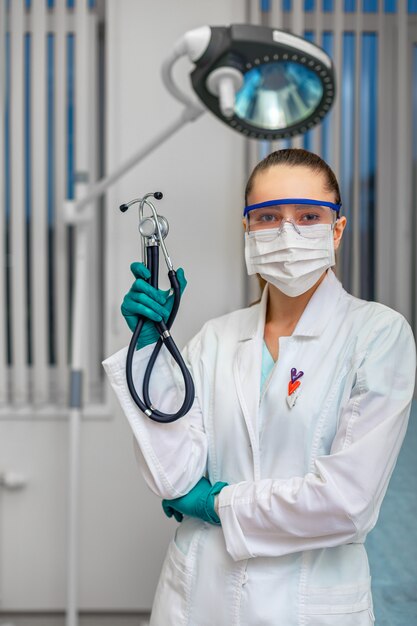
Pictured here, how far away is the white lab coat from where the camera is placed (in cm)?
104

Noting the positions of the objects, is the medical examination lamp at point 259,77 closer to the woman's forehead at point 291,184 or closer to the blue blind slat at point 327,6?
the woman's forehead at point 291,184

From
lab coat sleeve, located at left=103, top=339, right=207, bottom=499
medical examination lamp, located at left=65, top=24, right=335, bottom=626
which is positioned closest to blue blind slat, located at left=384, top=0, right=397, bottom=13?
medical examination lamp, located at left=65, top=24, right=335, bottom=626

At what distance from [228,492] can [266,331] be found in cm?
33

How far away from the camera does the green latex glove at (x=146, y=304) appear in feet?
3.63

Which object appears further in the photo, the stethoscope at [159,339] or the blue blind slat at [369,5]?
the blue blind slat at [369,5]

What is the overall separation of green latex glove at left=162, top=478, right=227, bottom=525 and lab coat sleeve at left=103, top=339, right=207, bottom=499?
0.01 metres

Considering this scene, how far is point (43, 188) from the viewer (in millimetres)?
2152

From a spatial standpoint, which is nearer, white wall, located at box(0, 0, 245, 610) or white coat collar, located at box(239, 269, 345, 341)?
white coat collar, located at box(239, 269, 345, 341)

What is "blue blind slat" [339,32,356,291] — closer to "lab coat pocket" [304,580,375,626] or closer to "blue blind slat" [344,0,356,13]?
"blue blind slat" [344,0,356,13]

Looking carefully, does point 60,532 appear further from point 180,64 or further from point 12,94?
point 180,64

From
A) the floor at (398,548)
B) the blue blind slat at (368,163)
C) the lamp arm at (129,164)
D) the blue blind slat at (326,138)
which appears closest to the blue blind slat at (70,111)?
the lamp arm at (129,164)

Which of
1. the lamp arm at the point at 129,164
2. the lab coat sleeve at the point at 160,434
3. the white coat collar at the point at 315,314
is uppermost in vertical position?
the lamp arm at the point at 129,164

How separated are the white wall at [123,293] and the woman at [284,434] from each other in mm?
903

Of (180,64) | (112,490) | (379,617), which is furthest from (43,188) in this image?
(379,617)
